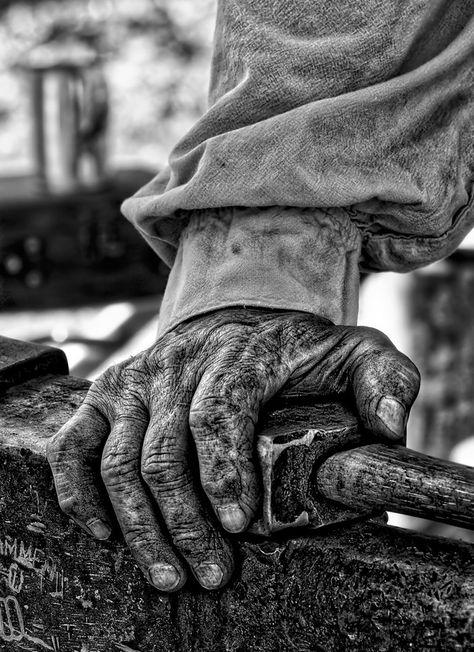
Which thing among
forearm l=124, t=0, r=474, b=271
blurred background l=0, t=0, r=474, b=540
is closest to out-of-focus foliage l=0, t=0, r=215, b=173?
blurred background l=0, t=0, r=474, b=540

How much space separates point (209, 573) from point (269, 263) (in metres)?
0.36

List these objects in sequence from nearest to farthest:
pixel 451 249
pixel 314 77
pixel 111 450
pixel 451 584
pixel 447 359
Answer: pixel 451 584 → pixel 111 450 → pixel 314 77 → pixel 451 249 → pixel 447 359

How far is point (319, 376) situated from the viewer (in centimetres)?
113

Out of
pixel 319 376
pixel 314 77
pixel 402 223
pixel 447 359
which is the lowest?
pixel 447 359

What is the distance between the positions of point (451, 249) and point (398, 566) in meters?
0.49

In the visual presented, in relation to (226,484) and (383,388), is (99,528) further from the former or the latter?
(383,388)

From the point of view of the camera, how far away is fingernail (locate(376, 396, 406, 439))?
3.40ft

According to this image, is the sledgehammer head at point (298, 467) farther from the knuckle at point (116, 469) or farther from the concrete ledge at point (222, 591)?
the knuckle at point (116, 469)

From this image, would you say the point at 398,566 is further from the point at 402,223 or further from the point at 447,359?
the point at 447,359

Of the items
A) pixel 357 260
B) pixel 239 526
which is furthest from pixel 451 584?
pixel 357 260

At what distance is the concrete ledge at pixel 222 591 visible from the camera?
98 cm

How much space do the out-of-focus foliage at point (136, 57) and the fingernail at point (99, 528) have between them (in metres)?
6.28

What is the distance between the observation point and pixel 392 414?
40.8 inches

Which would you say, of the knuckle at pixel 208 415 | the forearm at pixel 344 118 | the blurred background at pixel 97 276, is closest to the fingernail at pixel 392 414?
the knuckle at pixel 208 415
